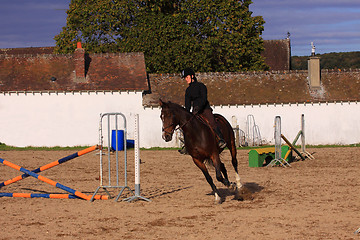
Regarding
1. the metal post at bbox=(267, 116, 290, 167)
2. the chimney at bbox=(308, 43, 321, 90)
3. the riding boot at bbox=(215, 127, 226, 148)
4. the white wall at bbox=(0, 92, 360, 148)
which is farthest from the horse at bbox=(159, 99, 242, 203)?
the chimney at bbox=(308, 43, 321, 90)

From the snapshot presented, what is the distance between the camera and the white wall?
38.0m

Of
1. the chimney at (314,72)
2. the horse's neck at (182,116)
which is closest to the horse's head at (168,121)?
the horse's neck at (182,116)

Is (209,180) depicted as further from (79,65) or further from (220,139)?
(79,65)

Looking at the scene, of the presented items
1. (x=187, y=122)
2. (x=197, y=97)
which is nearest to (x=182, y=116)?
(x=187, y=122)

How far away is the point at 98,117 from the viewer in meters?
38.0

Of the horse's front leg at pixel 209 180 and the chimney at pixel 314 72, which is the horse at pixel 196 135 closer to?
the horse's front leg at pixel 209 180

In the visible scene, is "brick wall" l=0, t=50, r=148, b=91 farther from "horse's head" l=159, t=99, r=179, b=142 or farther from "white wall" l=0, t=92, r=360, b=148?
"horse's head" l=159, t=99, r=179, b=142

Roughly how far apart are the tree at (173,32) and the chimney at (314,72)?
6868mm

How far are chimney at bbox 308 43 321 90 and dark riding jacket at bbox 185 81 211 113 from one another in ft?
90.7

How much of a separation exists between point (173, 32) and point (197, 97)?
31748 millimetres

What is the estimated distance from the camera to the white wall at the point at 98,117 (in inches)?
1496

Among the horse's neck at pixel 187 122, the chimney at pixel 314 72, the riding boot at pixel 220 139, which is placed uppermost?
the chimney at pixel 314 72

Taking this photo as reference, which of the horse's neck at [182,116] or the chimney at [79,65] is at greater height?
the chimney at [79,65]

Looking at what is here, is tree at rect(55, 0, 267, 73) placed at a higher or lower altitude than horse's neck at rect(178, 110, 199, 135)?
higher
